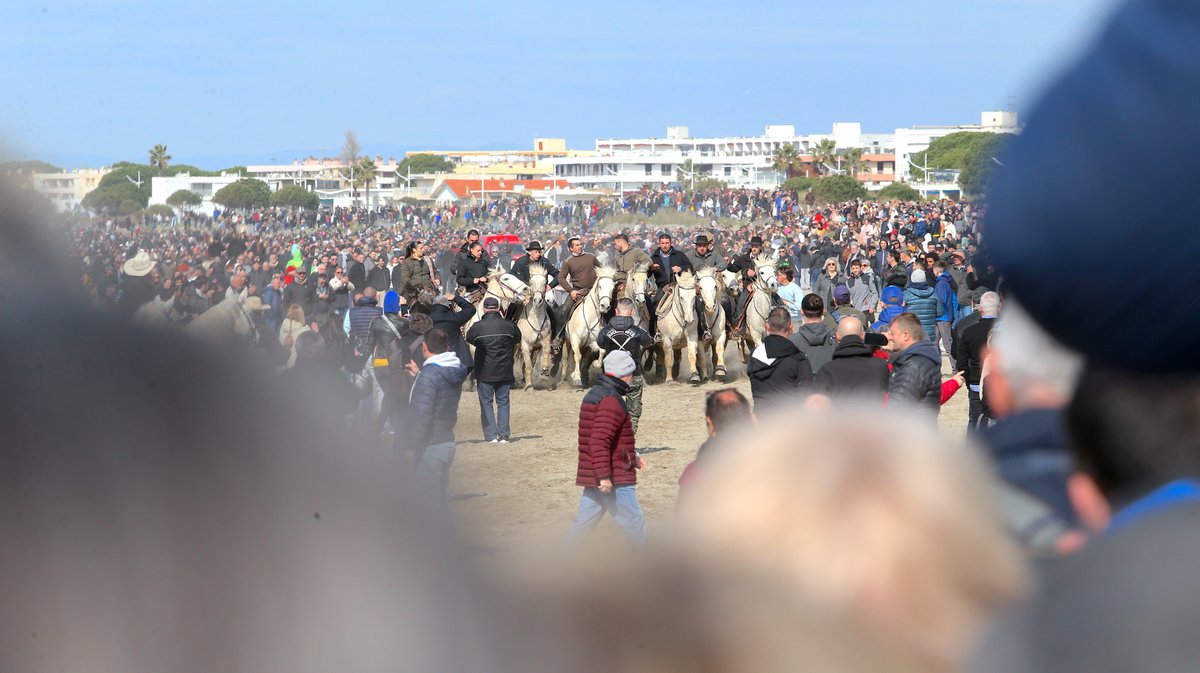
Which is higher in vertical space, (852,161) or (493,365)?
(852,161)

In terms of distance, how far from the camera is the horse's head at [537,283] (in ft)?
56.1

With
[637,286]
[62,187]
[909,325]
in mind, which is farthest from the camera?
[637,286]

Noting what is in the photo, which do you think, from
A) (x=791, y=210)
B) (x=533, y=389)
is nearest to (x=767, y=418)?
(x=533, y=389)

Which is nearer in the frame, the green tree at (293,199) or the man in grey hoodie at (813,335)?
the man in grey hoodie at (813,335)

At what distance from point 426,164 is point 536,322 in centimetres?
13031

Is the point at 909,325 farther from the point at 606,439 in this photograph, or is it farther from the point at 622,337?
the point at 622,337

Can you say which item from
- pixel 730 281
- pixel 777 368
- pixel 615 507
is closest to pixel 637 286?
pixel 730 281

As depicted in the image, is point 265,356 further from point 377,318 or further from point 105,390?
point 377,318

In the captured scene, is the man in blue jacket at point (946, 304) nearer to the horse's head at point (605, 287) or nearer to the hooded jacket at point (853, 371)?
the horse's head at point (605, 287)

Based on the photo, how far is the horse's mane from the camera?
739mm

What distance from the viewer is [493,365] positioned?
13000 mm

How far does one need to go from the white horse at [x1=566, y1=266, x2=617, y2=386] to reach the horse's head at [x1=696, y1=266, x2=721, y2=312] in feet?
4.52

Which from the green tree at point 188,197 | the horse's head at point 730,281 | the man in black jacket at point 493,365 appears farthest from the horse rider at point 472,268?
the green tree at point 188,197

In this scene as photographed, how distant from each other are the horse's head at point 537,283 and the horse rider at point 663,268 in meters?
1.48
